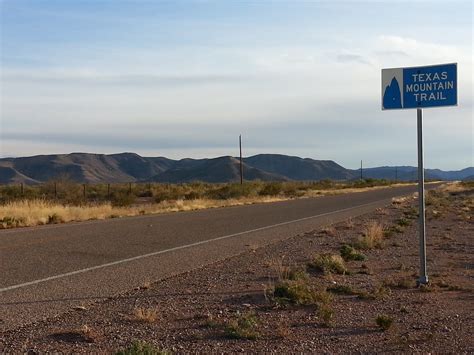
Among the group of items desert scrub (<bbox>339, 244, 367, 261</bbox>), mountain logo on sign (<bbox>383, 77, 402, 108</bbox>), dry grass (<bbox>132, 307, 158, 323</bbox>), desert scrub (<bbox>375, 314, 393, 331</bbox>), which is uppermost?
mountain logo on sign (<bbox>383, 77, 402, 108</bbox>)

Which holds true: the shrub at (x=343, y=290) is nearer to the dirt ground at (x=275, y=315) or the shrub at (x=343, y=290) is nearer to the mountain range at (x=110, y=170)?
the dirt ground at (x=275, y=315)

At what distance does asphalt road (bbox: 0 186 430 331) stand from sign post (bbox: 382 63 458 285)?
4856mm

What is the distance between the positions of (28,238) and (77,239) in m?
1.36

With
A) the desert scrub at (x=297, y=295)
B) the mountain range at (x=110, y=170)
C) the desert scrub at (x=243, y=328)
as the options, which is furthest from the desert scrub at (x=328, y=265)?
the mountain range at (x=110, y=170)

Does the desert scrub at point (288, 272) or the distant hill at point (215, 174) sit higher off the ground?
the distant hill at point (215, 174)

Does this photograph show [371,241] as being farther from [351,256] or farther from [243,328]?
[243,328]

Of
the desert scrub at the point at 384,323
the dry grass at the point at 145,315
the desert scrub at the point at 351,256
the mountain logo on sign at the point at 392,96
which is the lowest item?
the desert scrub at the point at 351,256

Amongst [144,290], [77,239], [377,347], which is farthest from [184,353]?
[77,239]

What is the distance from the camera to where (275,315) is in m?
8.21

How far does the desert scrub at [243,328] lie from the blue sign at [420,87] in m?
4.38

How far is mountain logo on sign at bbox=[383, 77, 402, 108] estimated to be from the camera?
10109 mm

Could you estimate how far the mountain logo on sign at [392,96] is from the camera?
10109mm

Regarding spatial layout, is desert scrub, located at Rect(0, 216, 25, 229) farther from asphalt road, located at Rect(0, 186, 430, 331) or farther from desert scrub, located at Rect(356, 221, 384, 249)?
desert scrub, located at Rect(356, 221, 384, 249)

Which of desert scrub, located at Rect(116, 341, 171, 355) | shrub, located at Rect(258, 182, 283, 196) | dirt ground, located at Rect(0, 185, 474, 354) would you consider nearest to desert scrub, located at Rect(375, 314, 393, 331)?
dirt ground, located at Rect(0, 185, 474, 354)
